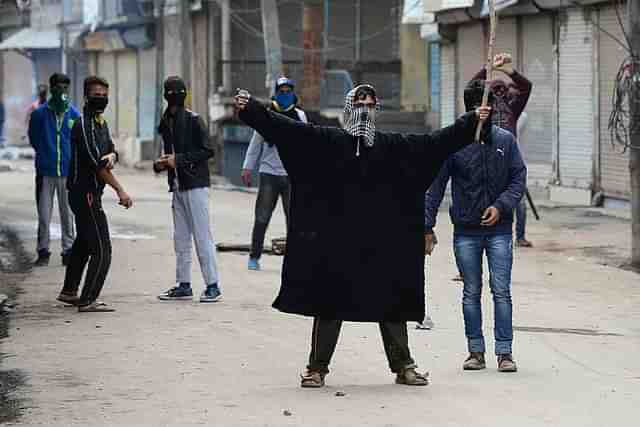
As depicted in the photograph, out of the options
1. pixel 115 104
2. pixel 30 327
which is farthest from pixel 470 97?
pixel 115 104

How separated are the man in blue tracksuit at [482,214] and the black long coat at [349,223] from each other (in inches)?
22.7

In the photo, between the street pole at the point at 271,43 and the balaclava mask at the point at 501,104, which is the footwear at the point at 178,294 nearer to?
the balaclava mask at the point at 501,104

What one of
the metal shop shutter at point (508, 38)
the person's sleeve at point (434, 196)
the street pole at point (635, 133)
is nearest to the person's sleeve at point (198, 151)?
the person's sleeve at point (434, 196)

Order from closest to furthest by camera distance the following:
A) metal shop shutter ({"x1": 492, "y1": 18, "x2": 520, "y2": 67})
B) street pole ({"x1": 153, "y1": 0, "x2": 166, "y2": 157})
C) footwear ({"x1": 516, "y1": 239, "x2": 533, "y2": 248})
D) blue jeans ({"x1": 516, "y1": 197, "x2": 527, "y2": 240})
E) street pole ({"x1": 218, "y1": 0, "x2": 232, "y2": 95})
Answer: blue jeans ({"x1": 516, "y1": 197, "x2": 527, "y2": 240}) → footwear ({"x1": 516, "y1": 239, "x2": 533, "y2": 248}) → metal shop shutter ({"x1": 492, "y1": 18, "x2": 520, "y2": 67}) → street pole ({"x1": 218, "y1": 0, "x2": 232, "y2": 95}) → street pole ({"x1": 153, "y1": 0, "x2": 166, "y2": 157})

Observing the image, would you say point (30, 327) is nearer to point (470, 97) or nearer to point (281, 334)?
point (281, 334)

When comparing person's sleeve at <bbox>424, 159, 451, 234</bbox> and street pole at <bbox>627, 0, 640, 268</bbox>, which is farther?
street pole at <bbox>627, 0, 640, 268</bbox>

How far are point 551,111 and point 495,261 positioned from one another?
1569cm

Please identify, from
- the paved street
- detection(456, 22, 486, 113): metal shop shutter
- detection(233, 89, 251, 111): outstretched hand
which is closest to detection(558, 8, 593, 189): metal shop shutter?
detection(456, 22, 486, 113): metal shop shutter

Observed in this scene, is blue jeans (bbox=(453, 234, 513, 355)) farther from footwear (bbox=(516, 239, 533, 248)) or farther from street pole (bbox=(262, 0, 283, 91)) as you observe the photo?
street pole (bbox=(262, 0, 283, 91))

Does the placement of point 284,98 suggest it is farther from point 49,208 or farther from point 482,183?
point 482,183

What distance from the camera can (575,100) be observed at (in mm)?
23281

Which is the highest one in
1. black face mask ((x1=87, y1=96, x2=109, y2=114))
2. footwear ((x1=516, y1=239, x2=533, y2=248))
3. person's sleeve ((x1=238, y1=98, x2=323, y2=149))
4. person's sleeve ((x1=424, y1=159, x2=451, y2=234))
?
black face mask ((x1=87, y1=96, x2=109, y2=114))

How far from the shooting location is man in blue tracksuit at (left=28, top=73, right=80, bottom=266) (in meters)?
15.0

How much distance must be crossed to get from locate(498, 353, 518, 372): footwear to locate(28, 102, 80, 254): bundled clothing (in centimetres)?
693
